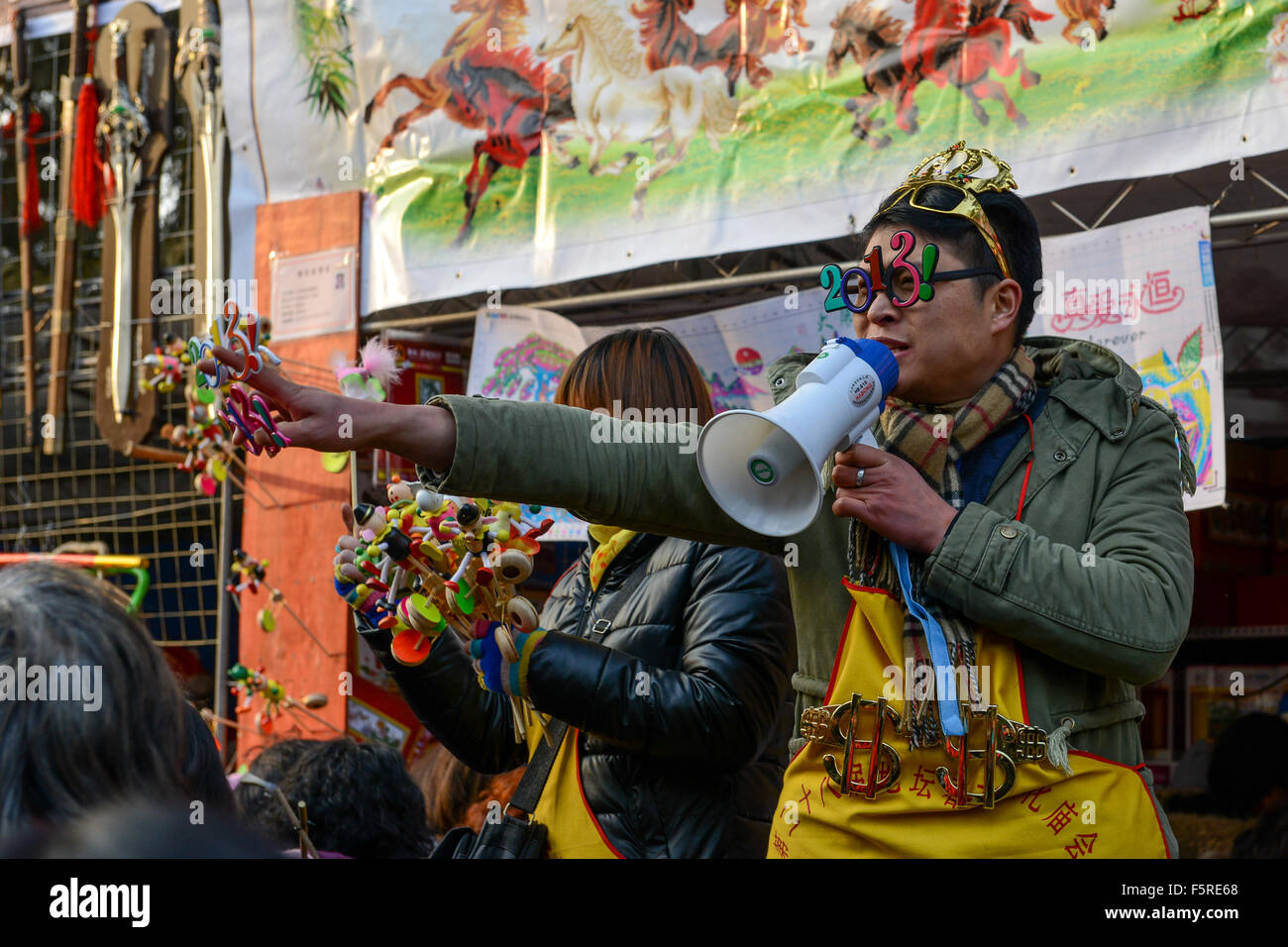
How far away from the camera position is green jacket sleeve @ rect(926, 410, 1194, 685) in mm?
1744

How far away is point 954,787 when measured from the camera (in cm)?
178

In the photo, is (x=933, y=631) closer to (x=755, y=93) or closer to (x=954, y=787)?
(x=954, y=787)

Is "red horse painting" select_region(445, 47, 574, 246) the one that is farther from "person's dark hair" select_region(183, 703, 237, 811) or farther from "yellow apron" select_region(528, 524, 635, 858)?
"person's dark hair" select_region(183, 703, 237, 811)

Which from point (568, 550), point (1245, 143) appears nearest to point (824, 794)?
point (1245, 143)

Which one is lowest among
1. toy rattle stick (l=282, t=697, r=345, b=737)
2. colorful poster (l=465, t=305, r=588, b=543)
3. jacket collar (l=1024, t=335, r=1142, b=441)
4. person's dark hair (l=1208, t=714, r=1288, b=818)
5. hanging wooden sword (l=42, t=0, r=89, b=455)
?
person's dark hair (l=1208, t=714, r=1288, b=818)

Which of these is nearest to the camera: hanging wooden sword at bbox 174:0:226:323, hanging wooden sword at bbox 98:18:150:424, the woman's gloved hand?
the woman's gloved hand

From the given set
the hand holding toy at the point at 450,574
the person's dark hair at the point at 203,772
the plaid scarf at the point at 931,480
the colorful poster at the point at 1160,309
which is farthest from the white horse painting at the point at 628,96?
the person's dark hair at the point at 203,772

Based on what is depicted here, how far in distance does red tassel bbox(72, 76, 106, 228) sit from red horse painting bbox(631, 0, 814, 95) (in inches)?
129

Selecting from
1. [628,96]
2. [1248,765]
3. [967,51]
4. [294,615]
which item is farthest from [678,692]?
[294,615]

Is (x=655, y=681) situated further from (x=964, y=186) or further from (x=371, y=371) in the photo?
(x=964, y=186)

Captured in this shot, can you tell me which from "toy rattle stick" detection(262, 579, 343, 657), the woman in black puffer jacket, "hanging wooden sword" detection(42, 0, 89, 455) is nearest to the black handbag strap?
the woman in black puffer jacket

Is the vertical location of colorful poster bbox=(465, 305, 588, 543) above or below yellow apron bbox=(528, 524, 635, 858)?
above

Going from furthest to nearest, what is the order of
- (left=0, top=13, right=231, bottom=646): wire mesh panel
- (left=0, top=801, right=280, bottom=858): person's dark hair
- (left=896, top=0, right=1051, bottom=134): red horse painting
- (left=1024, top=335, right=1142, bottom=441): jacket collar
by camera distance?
(left=0, top=13, right=231, bottom=646): wire mesh panel < (left=896, top=0, right=1051, bottom=134): red horse painting < (left=1024, top=335, right=1142, bottom=441): jacket collar < (left=0, top=801, right=280, bottom=858): person's dark hair

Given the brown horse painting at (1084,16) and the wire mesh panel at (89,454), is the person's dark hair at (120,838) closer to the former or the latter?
the brown horse painting at (1084,16)
